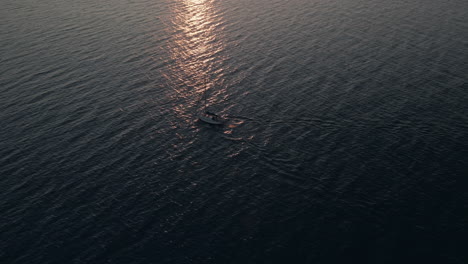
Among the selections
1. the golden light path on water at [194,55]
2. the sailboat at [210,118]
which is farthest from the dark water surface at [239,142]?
the sailboat at [210,118]

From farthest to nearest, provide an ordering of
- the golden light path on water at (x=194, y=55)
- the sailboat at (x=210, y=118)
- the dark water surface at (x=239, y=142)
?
the golden light path on water at (x=194, y=55) → the sailboat at (x=210, y=118) → the dark water surface at (x=239, y=142)

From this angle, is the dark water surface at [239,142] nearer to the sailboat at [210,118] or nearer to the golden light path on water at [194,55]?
the golden light path on water at [194,55]

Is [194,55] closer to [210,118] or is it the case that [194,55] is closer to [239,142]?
[210,118]

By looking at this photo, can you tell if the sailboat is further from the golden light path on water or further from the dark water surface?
the golden light path on water

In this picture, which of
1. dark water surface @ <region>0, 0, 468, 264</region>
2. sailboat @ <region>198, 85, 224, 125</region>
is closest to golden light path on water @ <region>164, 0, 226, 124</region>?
dark water surface @ <region>0, 0, 468, 264</region>

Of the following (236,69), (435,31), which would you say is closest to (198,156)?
(236,69)
